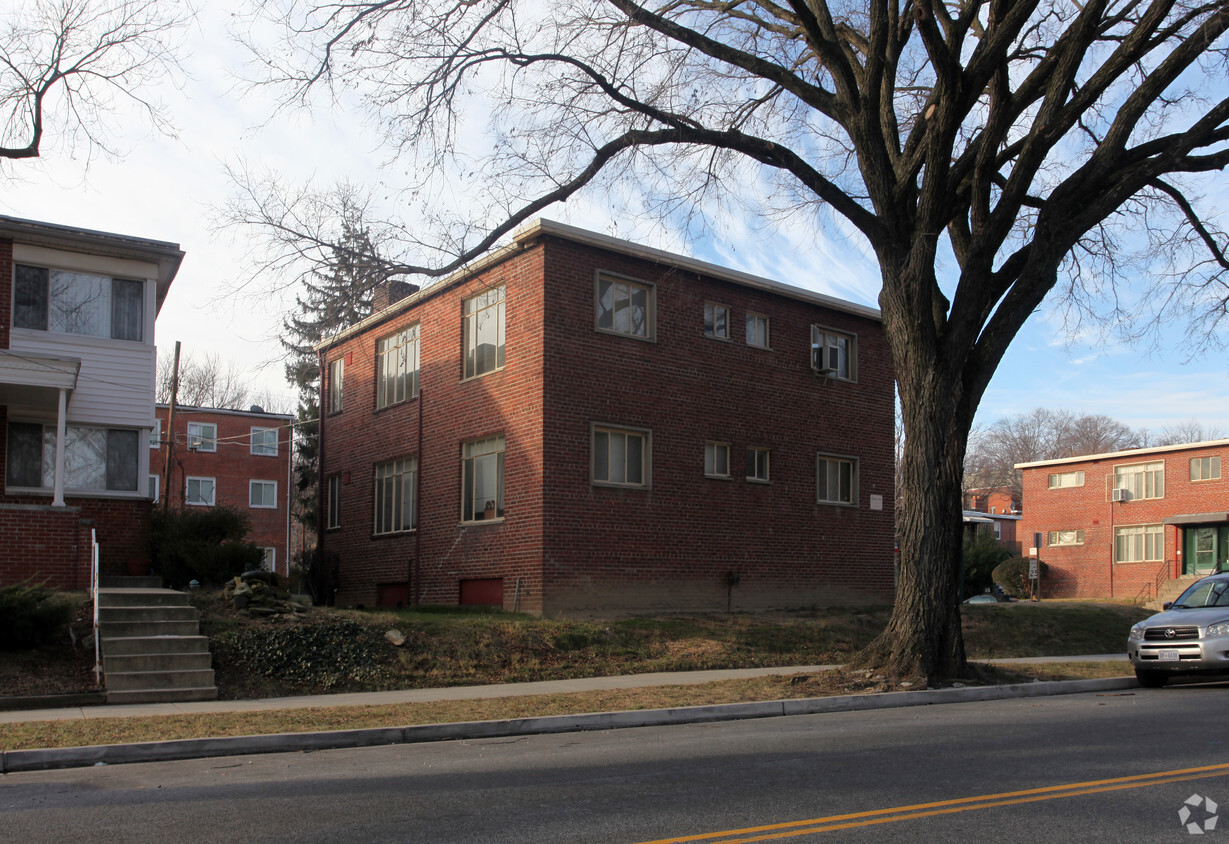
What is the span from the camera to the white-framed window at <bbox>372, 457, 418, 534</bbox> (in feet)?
79.2

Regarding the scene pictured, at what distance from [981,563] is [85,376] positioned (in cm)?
3719

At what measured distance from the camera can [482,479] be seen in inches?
851

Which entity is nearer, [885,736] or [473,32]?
[885,736]

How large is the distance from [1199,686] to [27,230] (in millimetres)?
20339

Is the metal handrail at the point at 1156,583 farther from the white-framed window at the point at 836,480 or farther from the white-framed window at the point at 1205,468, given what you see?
the white-framed window at the point at 836,480

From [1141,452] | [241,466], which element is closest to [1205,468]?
[1141,452]

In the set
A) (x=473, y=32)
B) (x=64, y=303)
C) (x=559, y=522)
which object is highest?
(x=473, y=32)

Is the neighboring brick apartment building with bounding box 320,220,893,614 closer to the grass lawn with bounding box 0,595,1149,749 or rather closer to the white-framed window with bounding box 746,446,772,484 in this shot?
the white-framed window with bounding box 746,446,772,484

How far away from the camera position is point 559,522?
1956cm

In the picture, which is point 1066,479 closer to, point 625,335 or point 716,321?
point 716,321

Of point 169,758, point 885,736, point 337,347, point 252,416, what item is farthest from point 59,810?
point 252,416

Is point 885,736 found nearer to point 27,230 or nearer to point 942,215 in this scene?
point 942,215

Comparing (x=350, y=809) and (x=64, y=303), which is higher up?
(x=64, y=303)

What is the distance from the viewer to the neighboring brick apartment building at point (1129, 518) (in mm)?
47062
